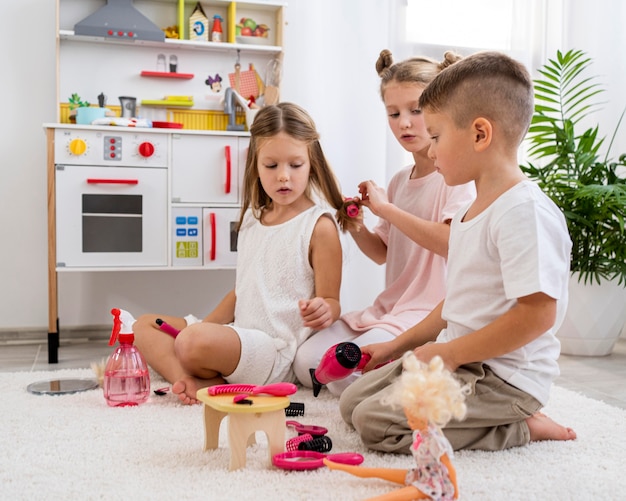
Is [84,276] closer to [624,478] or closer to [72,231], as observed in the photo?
[72,231]

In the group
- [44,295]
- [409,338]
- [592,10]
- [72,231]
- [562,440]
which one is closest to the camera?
[562,440]

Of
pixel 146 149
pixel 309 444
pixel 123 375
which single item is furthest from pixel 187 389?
pixel 146 149

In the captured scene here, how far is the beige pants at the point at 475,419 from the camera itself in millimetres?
1193

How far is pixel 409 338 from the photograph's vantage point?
1.48 m

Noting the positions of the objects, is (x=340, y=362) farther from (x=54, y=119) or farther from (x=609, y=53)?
(x=609, y=53)

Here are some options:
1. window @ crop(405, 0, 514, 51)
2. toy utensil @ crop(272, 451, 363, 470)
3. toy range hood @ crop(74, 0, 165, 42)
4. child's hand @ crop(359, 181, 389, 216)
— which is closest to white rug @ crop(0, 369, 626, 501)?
toy utensil @ crop(272, 451, 363, 470)

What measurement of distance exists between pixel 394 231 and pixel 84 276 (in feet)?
4.45

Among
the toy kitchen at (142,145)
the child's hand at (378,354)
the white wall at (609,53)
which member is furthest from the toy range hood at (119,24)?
the white wall at (609,53)

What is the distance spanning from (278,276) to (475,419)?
69 centimetres

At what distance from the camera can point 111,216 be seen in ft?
7.45

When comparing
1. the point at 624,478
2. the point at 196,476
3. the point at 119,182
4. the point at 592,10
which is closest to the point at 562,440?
the point at 624,478

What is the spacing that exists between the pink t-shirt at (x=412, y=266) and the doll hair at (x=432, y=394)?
770 mm

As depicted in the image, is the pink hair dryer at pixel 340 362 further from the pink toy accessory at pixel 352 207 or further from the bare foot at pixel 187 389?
the pink toy accessory at pixel 352 207

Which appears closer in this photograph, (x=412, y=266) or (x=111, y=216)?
(x=412, y=266)
